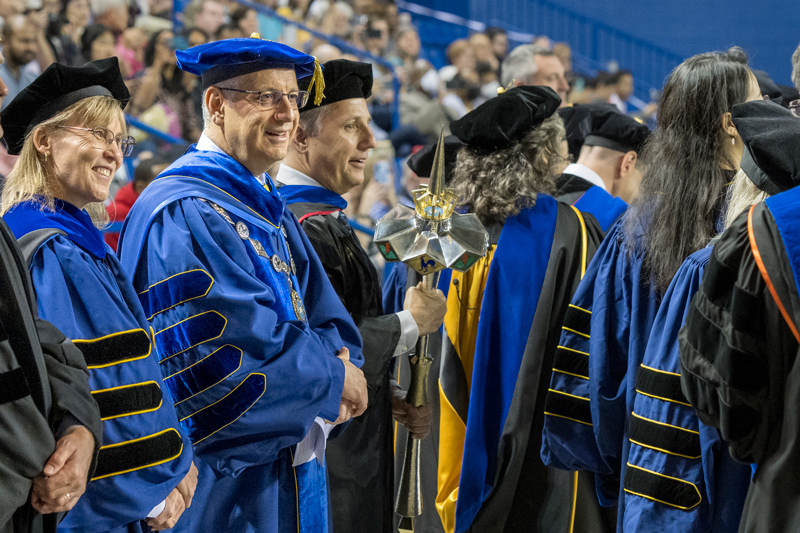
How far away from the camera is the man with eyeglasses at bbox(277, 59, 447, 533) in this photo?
288 cm

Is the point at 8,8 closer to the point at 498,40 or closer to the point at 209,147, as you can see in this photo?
the point at 209,147

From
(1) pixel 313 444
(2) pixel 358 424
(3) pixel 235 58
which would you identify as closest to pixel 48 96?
(3) pixel 235 58

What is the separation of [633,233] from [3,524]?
79.8 inches

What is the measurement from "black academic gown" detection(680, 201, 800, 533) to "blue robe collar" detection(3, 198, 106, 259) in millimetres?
1474

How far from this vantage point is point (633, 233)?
9.11 ft

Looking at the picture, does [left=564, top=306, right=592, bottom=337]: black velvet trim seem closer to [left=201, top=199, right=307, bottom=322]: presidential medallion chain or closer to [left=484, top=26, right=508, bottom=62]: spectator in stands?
[left=201, top=199, right=307, bottom=322]: presidential medallion chain

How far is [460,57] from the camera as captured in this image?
36.9ft

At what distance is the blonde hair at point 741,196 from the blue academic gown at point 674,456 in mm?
144

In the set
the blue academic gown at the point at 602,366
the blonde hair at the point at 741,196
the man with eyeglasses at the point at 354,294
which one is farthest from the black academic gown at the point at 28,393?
the blonde hair at the point at 741,196

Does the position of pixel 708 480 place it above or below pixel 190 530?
above

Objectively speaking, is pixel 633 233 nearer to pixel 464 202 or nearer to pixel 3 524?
pixel 464 202

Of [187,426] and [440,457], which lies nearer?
[187,426]

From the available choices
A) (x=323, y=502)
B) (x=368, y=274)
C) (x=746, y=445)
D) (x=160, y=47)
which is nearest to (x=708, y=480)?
(x=746, y=445)

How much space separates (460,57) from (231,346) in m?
9.62
